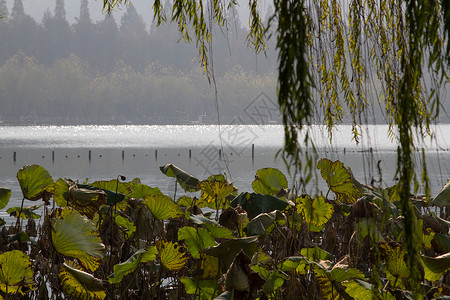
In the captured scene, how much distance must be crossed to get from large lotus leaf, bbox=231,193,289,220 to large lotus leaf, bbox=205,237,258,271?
28.8 inches

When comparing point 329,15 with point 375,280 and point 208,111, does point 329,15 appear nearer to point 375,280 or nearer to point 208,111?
point 375,280

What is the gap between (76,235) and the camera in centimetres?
263

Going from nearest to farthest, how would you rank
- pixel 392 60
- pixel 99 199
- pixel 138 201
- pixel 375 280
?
pixel 375 280 → pixel 392 60 → pixel 99 199 → pixel 138 201

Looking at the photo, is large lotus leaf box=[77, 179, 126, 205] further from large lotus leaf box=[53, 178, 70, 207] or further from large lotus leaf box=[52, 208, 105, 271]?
large lotus leaf box=[52, 208, 105, 271]

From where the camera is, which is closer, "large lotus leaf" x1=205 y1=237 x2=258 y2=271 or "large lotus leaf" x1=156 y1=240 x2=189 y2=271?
"large lotus leaf" x1=205 y1=237 x2=258 y2=271

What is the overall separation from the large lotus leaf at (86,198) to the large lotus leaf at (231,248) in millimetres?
663

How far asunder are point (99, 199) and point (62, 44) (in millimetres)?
197688

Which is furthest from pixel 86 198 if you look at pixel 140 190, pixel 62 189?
pixel 140 190

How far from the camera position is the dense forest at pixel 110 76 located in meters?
142

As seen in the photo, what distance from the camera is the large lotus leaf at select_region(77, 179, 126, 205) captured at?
3.30 meters

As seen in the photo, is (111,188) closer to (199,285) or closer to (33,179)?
(33,179)

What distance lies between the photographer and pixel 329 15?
2766 millimetres

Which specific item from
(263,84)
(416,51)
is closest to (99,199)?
(416,51)

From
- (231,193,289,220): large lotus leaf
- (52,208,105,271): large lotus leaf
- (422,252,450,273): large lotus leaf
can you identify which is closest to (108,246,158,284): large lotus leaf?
(52,208,105,271): large lotus leaf
